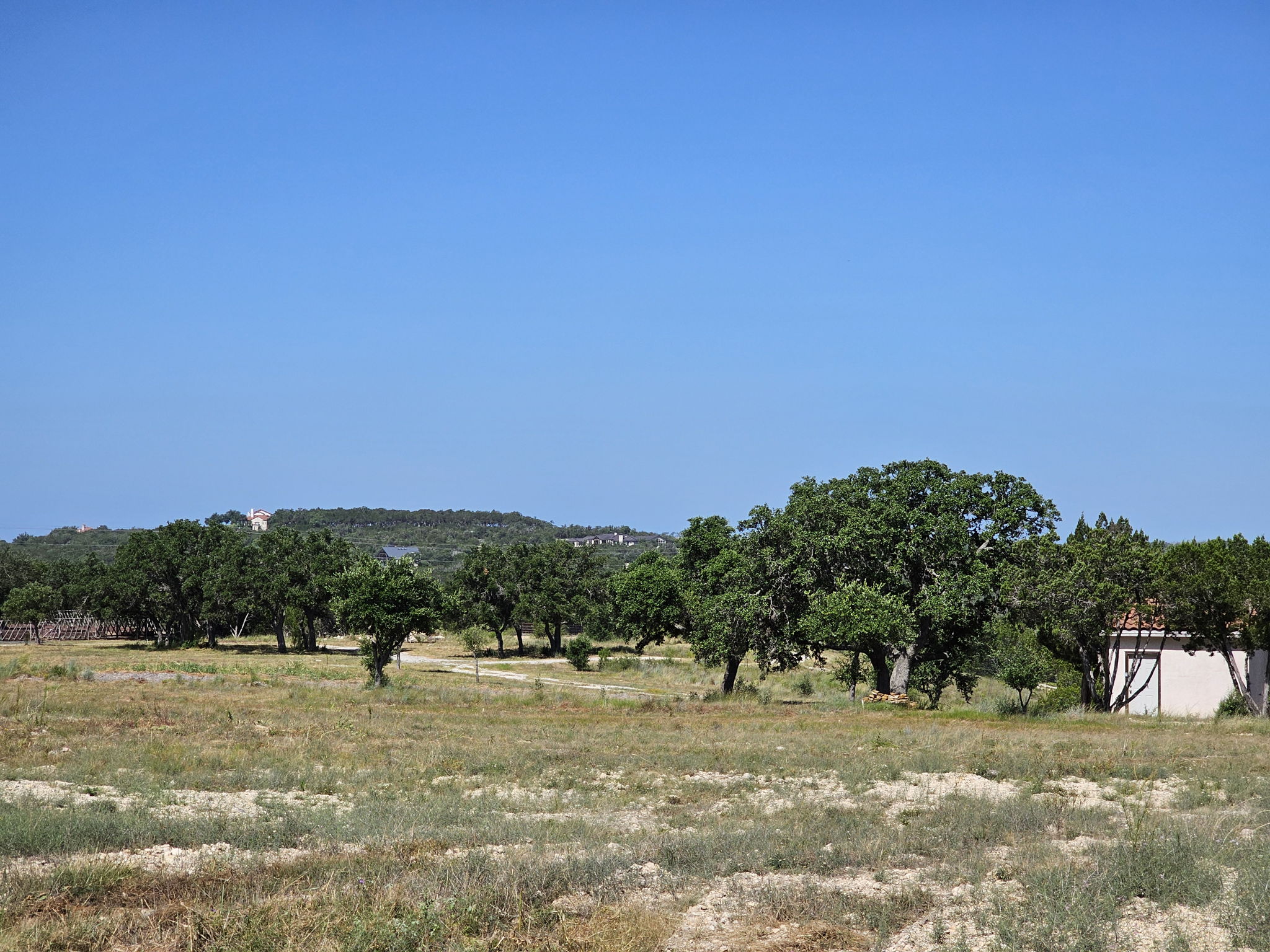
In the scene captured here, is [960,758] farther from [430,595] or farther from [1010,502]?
[430,595]

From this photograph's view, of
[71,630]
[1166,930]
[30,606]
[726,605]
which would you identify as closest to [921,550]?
[726,605]

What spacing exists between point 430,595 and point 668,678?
26208 millimetres

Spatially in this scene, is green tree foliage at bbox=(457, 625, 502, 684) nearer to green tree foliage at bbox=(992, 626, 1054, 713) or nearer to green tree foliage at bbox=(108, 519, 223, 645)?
green tree foliage at bbox=(108, 519, 223, 645)

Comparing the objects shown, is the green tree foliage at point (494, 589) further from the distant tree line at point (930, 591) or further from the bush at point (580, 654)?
the distant tree line at point (930, 591)

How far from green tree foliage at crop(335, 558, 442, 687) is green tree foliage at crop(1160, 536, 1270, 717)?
1042 inches

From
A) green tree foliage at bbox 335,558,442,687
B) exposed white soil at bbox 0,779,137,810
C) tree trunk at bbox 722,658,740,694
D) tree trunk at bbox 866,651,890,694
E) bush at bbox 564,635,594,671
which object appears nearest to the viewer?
exposed white soil at bbox 0,779,137,810

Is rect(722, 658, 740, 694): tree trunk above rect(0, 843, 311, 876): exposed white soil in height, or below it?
below

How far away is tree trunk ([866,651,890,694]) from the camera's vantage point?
3759cm

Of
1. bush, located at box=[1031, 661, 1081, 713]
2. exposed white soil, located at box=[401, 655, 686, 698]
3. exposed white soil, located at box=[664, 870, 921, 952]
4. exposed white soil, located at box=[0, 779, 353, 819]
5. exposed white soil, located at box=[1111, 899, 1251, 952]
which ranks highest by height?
exposed white soil, located at box=[1111, 899, 1251, 952]

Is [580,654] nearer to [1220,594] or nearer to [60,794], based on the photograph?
[1220,594]

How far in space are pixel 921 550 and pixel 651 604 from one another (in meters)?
28.7

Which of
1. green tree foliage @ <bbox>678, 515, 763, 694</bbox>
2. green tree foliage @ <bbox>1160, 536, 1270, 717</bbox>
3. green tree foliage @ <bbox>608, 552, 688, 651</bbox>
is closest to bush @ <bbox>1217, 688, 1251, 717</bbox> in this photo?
green tree foliage @ <bbox>1160, 536, 1270, 717</bbox>

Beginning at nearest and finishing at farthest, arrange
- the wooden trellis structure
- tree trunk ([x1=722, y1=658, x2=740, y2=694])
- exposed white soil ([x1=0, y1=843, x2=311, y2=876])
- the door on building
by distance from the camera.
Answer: exposed white soil ([x1=0, y1=843, x2=311, y2=876]), the door on building, tree trunk ([x1=722, y1=658, x2=740, y2=694]), the wooden trellis structure

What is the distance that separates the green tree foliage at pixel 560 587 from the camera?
85.6m
